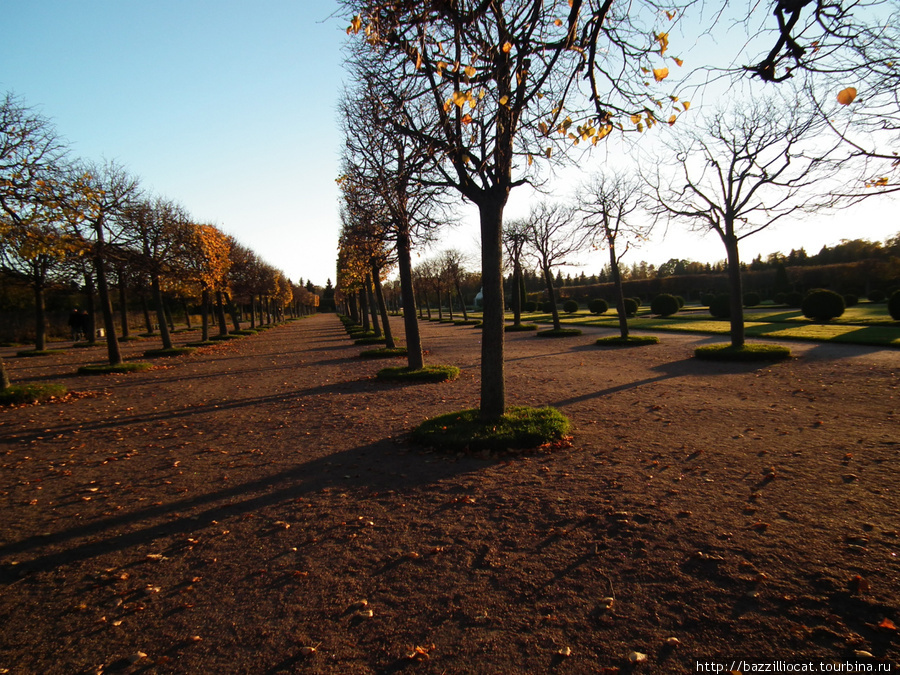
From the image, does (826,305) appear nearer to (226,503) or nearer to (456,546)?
(456,546)

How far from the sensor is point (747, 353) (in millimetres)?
12859

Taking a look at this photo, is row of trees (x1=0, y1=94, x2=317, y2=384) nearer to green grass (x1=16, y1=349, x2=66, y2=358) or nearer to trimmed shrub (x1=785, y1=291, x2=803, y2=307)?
green grass (x1=16, y1=349, x2=66, y2=358)

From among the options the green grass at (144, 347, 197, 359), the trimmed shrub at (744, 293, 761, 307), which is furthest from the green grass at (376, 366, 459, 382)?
the trimmed shrub at (744, 293, 761, 307)

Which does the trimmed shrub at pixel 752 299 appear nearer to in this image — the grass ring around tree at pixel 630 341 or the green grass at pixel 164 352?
the grass ring around tree at pixel 630 341

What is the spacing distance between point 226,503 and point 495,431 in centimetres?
332

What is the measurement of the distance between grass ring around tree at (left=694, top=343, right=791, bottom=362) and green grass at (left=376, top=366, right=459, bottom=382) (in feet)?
24.8

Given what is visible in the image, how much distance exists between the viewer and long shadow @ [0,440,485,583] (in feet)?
13.2

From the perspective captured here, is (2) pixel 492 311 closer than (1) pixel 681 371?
Yes

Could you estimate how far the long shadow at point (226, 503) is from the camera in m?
4.02

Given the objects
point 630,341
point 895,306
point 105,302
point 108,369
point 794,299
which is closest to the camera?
point 108,369

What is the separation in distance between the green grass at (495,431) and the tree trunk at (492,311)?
0.29 metres

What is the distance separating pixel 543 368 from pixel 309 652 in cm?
1188

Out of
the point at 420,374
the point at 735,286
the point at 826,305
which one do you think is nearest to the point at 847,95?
the point at 420,374

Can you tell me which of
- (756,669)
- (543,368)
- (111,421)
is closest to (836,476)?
(756,669)
